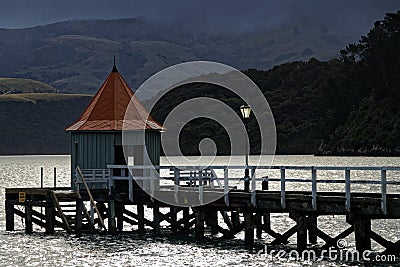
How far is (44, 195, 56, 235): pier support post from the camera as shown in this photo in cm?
3991

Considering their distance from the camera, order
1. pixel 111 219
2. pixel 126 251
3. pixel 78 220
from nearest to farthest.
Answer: pixel 126 251, pixel 78 220, pixel 111 219

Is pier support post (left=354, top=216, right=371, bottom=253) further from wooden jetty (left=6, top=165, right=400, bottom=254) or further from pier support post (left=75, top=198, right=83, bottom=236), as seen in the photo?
pier support post (left=75, top=198, right=83, bottom=236)

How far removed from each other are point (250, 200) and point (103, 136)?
9.84 metres

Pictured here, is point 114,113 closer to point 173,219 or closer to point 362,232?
point 173,219

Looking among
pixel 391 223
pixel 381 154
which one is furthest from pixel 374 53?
pixel 391 223

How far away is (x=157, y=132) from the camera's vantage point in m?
43.5

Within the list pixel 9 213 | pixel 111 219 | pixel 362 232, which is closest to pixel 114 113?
pixel 111 219

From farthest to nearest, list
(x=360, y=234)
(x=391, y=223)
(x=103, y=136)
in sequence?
(x=391, y=223)
(x=103, y=136)
(x=360, y=234)

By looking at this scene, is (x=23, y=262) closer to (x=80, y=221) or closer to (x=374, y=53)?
(x=80, y=221)

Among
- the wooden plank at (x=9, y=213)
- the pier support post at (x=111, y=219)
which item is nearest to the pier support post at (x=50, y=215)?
the pier support post at (x=111, y=219)

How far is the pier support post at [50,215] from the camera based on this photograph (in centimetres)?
3991

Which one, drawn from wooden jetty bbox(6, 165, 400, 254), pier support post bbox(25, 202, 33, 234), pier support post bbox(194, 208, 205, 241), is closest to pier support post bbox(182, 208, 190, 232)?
wooden jetty bbox(6, 165, 400, 254)

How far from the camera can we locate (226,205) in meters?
36.0

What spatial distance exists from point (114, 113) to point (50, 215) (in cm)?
618
